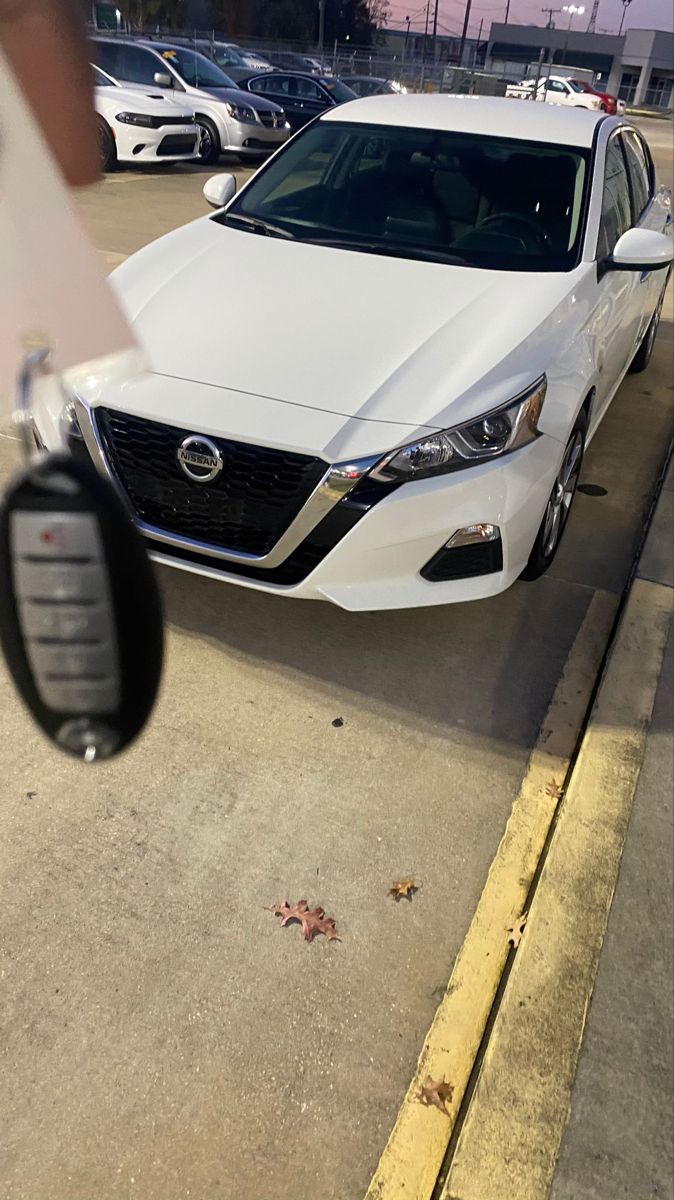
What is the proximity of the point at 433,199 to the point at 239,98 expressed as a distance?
38.3 ft

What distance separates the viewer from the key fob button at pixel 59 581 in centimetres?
47

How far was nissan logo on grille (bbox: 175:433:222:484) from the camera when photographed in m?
2.71

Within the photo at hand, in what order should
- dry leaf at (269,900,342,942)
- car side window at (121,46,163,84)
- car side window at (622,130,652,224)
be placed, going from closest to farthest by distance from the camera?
car side window at (121,46,163,84) < dry leaf at (269,900,342,942) < car side window at (622,130,652,224)

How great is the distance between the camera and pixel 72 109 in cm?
51

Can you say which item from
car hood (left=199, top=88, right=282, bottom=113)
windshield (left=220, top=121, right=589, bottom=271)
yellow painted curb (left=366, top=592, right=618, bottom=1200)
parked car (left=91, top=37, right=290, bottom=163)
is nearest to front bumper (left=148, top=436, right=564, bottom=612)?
yellow painted curb (left=366, top=592, right=618, bottom=1200)

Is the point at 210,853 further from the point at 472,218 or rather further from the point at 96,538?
the point at 472,218

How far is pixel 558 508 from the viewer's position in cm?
384

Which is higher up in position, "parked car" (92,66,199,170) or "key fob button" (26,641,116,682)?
"key fob button" (26,641,116,682)

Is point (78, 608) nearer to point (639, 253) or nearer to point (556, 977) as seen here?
point (556, 977)

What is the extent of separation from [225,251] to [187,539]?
1377 mm

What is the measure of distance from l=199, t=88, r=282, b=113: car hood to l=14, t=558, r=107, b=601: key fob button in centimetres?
1522

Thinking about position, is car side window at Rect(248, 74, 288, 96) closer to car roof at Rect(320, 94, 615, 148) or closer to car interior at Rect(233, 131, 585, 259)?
car roof at Rect(320, 94, 615, 148)

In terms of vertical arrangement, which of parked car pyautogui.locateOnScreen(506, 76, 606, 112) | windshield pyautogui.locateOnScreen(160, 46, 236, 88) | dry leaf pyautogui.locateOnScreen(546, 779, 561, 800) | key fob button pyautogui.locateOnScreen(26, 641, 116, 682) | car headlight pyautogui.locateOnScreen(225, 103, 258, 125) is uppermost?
key fob button pyautogui.locateOnScreen(26, 641, 116, 682)

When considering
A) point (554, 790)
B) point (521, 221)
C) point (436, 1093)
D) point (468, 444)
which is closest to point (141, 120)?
point (521, 221)
